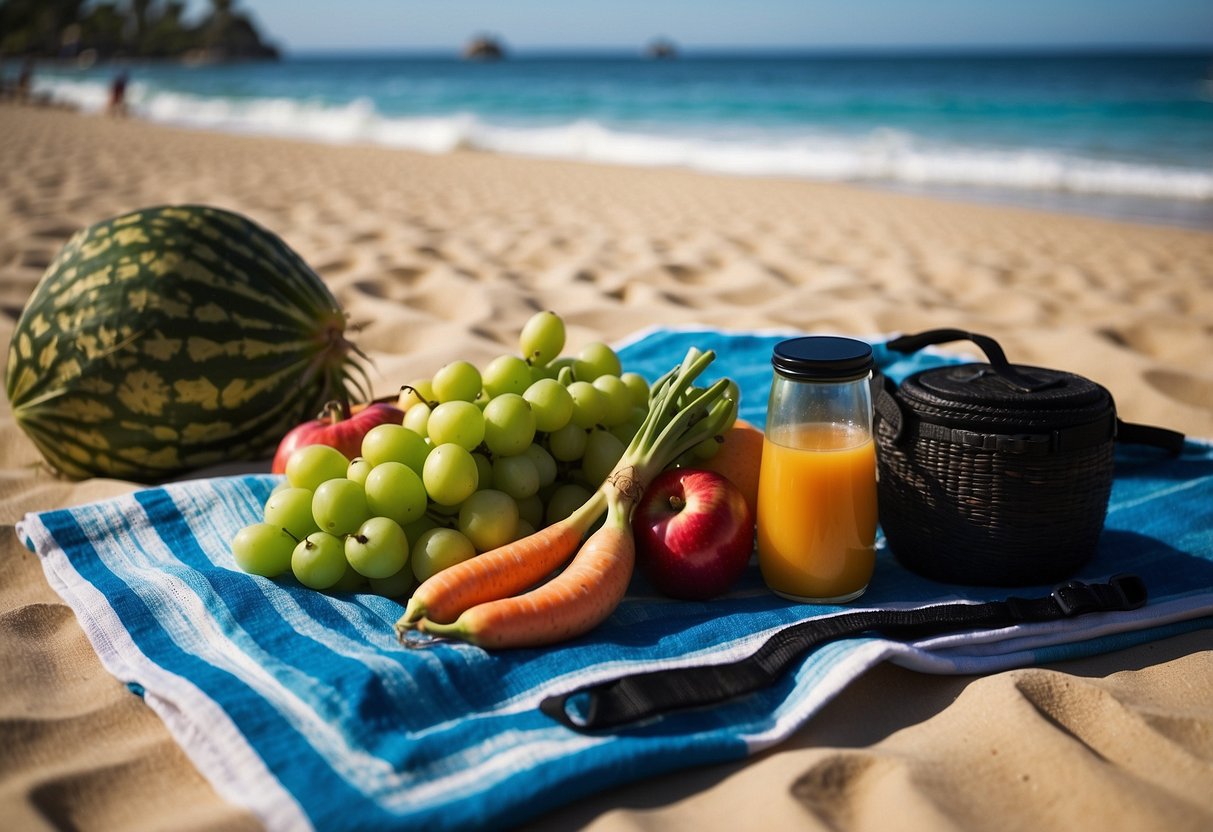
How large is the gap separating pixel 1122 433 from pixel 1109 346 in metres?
1.19

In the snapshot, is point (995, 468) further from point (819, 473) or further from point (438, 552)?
point (438, 552)

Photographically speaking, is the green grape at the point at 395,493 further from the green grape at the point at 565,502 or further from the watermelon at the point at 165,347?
the watermelon at the point at 165,347

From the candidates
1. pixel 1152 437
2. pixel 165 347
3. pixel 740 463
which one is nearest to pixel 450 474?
pixel 740 463

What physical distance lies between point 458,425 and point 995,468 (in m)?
0.99

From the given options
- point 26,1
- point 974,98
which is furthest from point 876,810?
point 26,1

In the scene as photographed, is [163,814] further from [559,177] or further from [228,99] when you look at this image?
[228,99]

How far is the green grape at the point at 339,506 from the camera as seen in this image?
169 cm

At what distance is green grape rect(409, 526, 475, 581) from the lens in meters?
1.68

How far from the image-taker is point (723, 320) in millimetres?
3779

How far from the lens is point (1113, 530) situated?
2084 mm

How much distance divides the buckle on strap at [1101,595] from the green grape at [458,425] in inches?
43.7

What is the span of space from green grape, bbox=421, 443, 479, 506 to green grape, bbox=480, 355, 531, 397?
0.81 feet

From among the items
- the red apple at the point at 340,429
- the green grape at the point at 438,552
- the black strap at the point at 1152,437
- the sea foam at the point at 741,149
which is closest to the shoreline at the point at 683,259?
the black strap at the point at 1152,437

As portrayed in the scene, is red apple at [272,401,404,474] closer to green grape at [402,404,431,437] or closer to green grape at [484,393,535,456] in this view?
green grape at [402,404,431,437]
